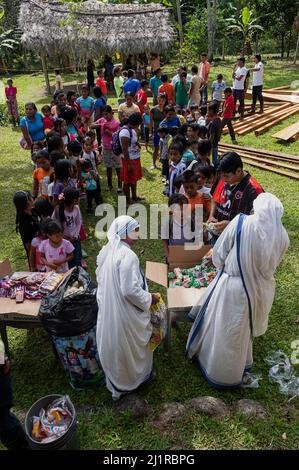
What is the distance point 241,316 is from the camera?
319 cm

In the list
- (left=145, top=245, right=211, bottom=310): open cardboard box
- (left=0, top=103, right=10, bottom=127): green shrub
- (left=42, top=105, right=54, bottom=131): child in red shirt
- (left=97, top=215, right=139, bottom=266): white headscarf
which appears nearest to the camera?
(left=97, top=215, right=139, bottom=266): white headscarf

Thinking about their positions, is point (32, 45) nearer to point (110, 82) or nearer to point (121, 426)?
point (110, 82)

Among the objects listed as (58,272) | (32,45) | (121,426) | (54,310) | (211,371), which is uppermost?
(32,45)

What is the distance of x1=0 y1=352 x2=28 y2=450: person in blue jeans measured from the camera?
2.71 m

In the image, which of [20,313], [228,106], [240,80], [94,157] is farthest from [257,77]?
[20,313]

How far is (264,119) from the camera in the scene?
11.4 metres

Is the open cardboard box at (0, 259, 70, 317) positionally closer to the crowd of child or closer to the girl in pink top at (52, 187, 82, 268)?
the crowd of child

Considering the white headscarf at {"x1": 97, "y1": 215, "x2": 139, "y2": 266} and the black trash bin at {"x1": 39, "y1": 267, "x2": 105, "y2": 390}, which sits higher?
the white headscarf at {"x1": 97, "y1": 215, "x2": 139, "y2": 266}

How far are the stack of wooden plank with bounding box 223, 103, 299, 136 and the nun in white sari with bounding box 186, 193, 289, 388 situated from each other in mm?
8334

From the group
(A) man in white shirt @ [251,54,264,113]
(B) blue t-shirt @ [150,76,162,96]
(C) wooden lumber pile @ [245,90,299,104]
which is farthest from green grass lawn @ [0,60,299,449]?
(C) wooden lumber pile @ [245,90,299,104]

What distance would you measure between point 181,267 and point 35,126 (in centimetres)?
462
